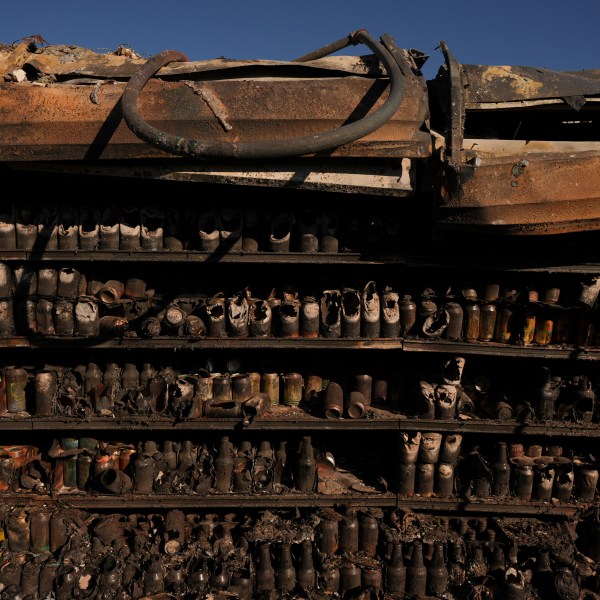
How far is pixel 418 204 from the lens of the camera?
4.16 m

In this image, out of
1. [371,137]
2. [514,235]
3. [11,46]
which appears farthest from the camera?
[11,46]

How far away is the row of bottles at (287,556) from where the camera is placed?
12.2 ft

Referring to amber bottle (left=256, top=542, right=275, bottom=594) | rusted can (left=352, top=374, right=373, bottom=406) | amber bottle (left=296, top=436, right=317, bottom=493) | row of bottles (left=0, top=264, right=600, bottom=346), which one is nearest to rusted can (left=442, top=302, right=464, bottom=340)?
row of bottles (left=0, top=264, right=600, bottom=346)

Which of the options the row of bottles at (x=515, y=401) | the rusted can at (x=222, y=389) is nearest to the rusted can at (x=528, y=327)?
A: the row of bottles at (x=515, y=401)

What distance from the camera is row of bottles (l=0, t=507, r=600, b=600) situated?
3729mm

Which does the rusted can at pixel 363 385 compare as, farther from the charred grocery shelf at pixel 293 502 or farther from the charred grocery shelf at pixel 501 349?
the charred grocery shelf at pixel 293 502

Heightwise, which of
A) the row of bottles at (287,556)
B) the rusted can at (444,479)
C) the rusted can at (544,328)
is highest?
the rusted can at (544,328)

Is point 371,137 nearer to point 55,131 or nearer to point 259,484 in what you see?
point 55,131

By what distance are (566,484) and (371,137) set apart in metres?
2.77

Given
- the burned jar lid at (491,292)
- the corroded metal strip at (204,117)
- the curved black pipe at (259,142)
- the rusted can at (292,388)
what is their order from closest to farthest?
the curved black pipe at (259,142) < the corroded metal strip at (204,117) < the burned jar lid at (491,292) < the rusted can at (292,388)

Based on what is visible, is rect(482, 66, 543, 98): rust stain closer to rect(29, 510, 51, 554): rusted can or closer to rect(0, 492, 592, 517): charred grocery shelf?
rect(0, 492, 592, 517): charred grocery shelf

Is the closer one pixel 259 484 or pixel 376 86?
pixel 376 86

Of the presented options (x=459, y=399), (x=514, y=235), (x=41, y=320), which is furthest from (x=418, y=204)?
(x=41, y=320)

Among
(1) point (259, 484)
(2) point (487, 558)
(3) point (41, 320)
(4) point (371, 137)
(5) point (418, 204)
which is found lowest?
(2) point (487, 558)
